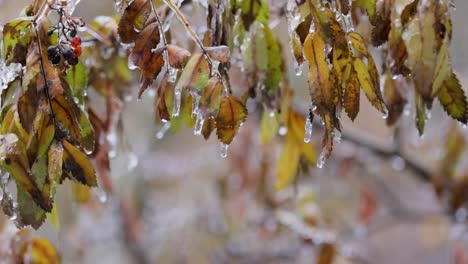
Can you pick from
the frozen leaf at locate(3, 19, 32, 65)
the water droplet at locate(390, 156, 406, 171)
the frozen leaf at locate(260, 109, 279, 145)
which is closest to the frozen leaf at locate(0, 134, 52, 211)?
the frozen leaf at locate(3, 19, 32, 65)

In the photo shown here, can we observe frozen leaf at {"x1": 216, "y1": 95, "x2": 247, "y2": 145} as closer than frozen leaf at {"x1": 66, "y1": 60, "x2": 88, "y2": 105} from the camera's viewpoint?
Yes

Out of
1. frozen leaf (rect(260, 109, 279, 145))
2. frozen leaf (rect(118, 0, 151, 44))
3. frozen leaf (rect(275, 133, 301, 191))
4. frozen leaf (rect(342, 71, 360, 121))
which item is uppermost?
frozen leaf (rect(118, 0, 151, 44))

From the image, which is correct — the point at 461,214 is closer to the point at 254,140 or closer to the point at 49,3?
the point at 254,140

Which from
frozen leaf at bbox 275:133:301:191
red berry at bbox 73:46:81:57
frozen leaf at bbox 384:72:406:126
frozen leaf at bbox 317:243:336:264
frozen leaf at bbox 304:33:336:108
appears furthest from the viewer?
frozen leaf at bbox 317:243:336:264

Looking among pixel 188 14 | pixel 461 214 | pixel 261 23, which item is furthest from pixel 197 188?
pixel 261 23

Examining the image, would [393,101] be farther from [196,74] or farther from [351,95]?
[196,74]

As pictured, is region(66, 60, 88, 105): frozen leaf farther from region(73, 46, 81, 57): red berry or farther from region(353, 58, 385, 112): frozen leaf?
region(353, 58, 385, 112): frozen leaf

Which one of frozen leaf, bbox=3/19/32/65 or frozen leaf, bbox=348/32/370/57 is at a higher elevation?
frozen leaf, bbox=3/19/32/65
